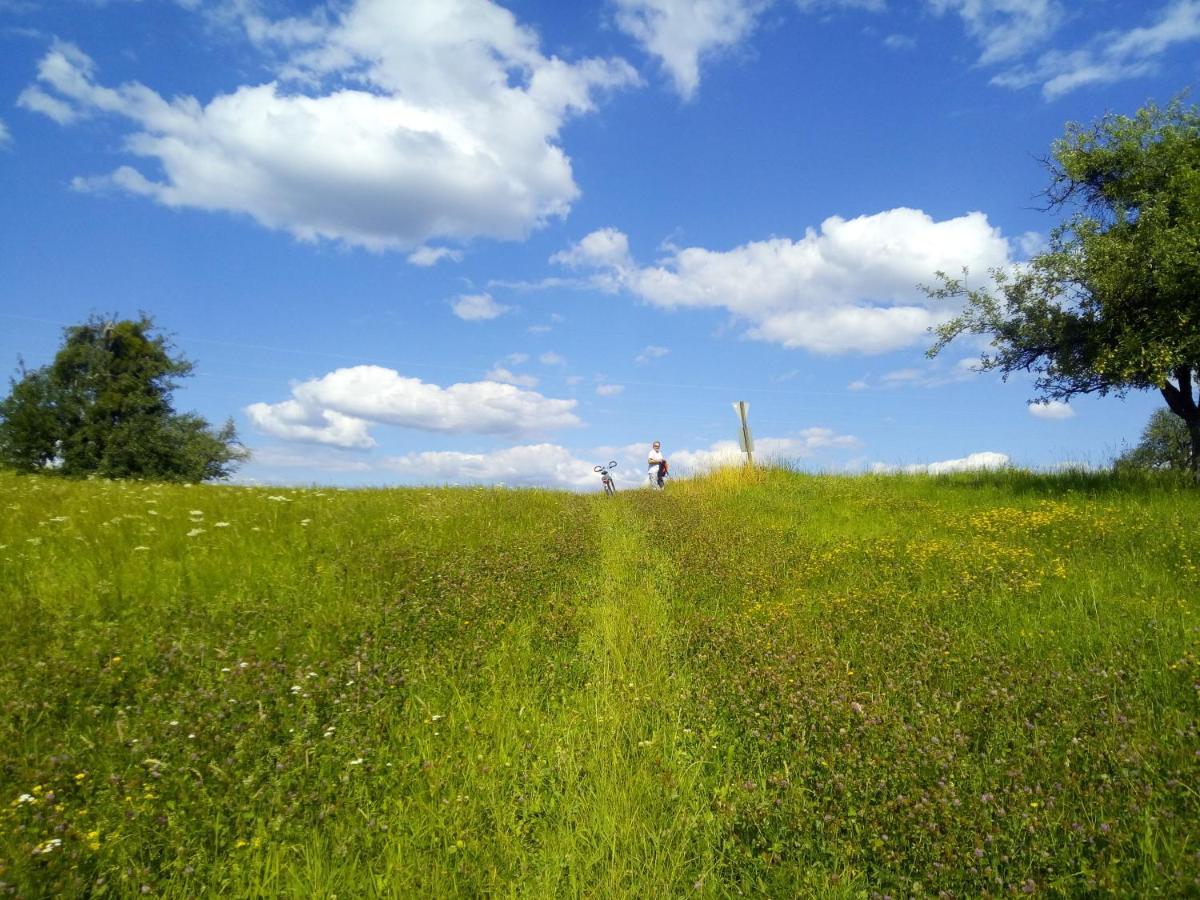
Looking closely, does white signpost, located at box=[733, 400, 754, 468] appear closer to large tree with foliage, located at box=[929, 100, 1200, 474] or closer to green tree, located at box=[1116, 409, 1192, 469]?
large tree with foliage, located at box=[929, 100, 1200, 474]

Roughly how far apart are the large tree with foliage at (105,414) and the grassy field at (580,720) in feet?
109

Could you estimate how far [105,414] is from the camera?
3772cm

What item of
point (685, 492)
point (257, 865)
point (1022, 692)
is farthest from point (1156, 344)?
point (257, 865)

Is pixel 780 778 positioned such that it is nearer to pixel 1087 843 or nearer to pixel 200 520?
pixel 1087 843

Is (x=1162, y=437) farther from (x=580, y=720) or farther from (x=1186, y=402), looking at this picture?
(x=580, y=720)

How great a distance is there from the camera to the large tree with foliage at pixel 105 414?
119 feet

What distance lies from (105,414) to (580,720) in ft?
143

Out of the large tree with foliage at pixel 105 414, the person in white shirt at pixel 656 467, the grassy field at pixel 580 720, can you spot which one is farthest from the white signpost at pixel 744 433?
the large tree with foliage at pixel 105 414

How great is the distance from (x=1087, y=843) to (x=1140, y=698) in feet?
7.55

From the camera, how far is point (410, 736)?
4.96 metres

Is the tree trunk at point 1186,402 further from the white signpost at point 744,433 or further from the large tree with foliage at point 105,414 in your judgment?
the large tree with foliage at point 105,414

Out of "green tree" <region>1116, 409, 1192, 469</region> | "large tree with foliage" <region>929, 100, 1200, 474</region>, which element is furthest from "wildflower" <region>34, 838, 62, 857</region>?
"green tree" <region>1116, 409, 1192, 469</region>

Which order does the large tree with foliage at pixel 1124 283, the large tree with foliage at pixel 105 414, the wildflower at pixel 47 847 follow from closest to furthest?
the wildflower at pixel 47 847 → the large tree with foliage at pixel 1124 283 → the large tree with foliage at pixel 105 414

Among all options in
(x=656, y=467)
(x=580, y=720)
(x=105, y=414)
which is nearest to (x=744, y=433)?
(x=656, y=467)
